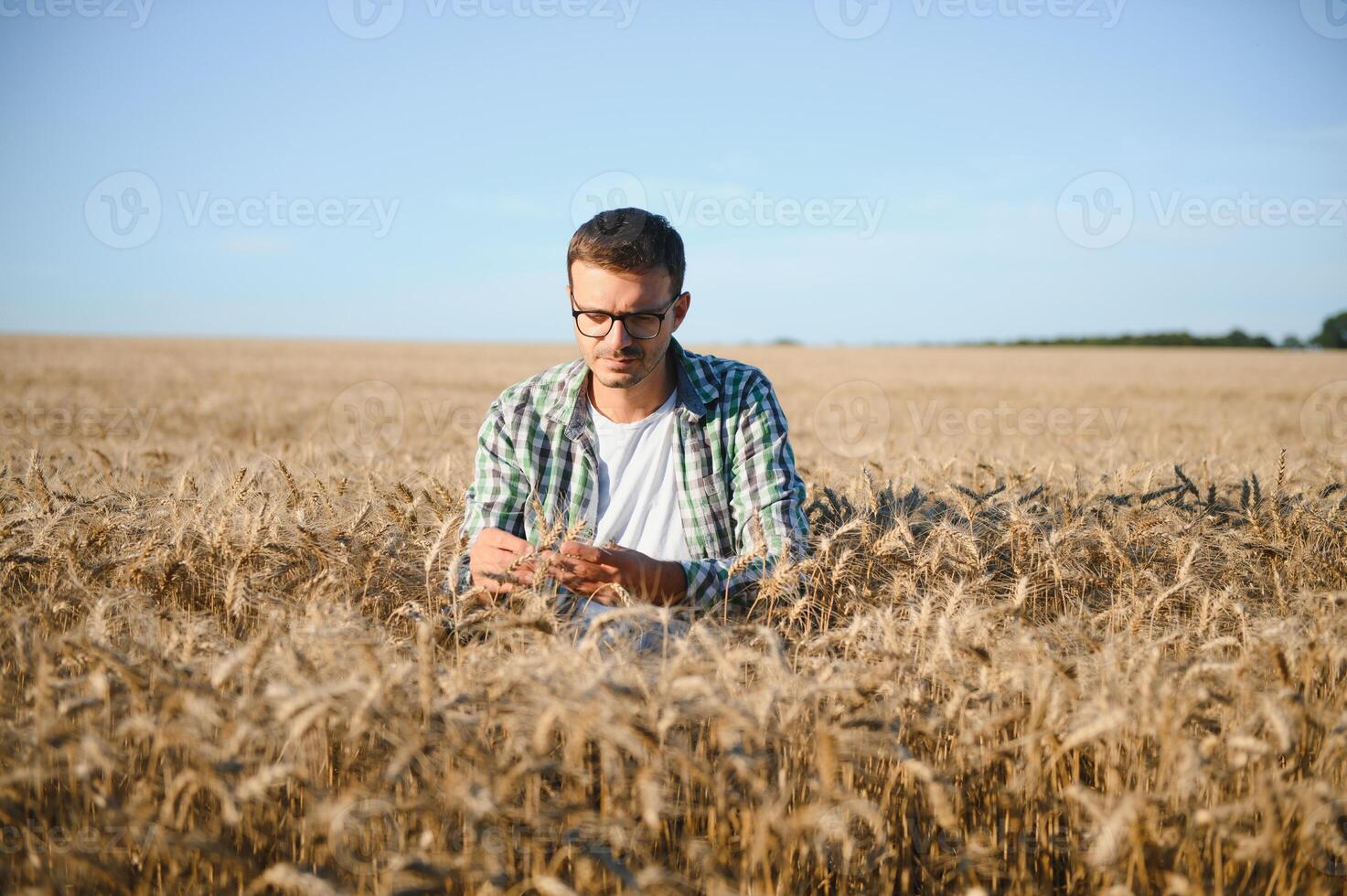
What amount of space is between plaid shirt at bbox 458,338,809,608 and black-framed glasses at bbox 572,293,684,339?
29 centimetres

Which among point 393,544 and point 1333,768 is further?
point 393,544

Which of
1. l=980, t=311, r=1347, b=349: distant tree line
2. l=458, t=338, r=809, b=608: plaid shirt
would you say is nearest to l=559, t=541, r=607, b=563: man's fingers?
l=458, t=338, r=809, b=608: plaid shirt

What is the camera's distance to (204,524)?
2834 millimetres

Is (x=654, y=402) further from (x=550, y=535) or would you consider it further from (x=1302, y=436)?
(x=1302, y=436)

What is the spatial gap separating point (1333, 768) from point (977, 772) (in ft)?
2.89

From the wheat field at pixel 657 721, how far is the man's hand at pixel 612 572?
0.17m

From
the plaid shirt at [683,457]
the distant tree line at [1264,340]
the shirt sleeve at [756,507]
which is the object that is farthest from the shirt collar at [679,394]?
the distant tree line at [1264,340]

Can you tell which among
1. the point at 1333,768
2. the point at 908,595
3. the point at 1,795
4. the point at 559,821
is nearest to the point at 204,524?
the point at 1,795

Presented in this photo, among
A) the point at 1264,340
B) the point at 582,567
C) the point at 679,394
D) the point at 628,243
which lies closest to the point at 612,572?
the point at 582,567

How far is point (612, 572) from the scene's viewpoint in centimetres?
233

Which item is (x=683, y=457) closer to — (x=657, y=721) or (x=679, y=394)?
(x=679, y=394)

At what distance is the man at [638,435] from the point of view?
2.70 meters

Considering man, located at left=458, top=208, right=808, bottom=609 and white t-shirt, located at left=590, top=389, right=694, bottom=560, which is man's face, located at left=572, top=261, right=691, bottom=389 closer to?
man, located at left=458, top=208, right=808, bottom=609

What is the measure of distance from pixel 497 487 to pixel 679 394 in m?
0.74
